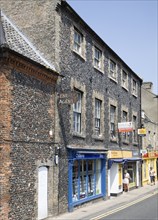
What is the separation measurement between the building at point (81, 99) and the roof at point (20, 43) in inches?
16.6

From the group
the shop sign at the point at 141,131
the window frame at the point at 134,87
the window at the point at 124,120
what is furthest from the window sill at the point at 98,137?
the window frame at the point at 134,87

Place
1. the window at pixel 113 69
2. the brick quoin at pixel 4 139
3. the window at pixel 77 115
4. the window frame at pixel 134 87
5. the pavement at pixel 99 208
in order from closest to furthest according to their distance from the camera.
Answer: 1. the brick quoin at pixel 4 139
2. the pavement at pixel 99 208
3. the window at pixel 77 115
4. the window at pixel 113 69
5. the window frame at pixel 134 87

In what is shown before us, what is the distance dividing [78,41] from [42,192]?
27.2 ft

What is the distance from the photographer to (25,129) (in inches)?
546

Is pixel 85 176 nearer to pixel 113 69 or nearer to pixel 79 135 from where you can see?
pixel 79 135

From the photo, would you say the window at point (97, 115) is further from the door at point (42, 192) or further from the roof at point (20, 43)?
the door at point (42, 192)

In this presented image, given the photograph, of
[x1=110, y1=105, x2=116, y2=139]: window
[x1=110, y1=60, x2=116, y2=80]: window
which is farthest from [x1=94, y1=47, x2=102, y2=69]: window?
[x1=110, y1=105, x2=116, y2=139]: window

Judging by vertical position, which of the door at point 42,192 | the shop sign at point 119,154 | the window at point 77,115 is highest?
the window at point 77,115

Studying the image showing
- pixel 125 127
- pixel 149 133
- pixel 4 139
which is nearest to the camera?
pixel 4 139

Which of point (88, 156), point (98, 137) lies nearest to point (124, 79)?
point (98, 137)

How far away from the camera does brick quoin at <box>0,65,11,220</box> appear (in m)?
12.5

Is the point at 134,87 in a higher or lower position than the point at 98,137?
higher

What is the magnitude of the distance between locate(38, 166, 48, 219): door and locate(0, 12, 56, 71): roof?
4427mm

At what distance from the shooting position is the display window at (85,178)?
59.8ft
